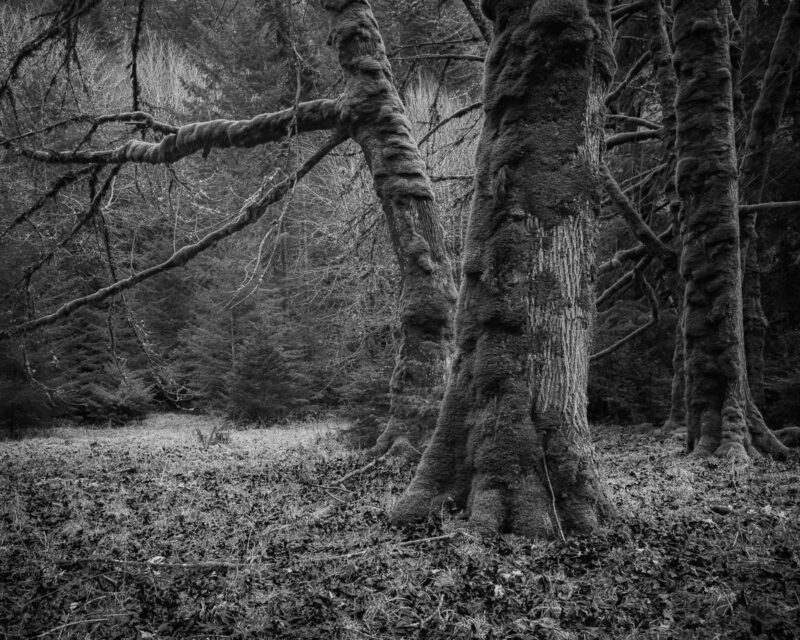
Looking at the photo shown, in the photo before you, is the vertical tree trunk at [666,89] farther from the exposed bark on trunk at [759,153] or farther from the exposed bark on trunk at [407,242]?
the exposed bark on trunk at [407,242]

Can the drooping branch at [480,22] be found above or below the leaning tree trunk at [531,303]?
above

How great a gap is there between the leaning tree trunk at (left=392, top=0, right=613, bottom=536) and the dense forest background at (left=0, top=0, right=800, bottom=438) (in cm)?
282

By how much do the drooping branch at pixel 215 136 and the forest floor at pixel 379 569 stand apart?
452 cm

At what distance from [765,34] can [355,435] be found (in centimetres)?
1017

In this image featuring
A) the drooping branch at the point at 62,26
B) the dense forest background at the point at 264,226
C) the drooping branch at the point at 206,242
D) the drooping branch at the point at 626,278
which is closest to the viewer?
the drooping branch at the point at 62,26

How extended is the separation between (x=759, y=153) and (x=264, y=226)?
42.7 ft

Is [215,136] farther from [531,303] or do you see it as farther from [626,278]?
[626,278]

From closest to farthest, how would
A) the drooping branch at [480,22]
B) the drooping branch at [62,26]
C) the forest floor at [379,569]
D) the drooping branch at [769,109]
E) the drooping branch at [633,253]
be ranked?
1. the forest floor at [379,569]
2. the drooping branch at [62,26]
3. the drooping branch at [769,109]
4. the drooping branch at [480,22]
5. the drooping branch at [633,253]

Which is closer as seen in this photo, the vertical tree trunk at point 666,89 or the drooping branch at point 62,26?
the drooping branch at point 62,26

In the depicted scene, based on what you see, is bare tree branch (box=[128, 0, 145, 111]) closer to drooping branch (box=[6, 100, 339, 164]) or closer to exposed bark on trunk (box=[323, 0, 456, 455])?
drooping branch (box=[6, 100, 339, 164])

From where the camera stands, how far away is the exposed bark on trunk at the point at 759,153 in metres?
7.98

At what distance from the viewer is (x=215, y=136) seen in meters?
7.49

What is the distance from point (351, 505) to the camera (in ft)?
15.1

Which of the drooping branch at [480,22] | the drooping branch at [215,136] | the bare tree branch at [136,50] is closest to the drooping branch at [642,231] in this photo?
the drooping branch at [480,22]
